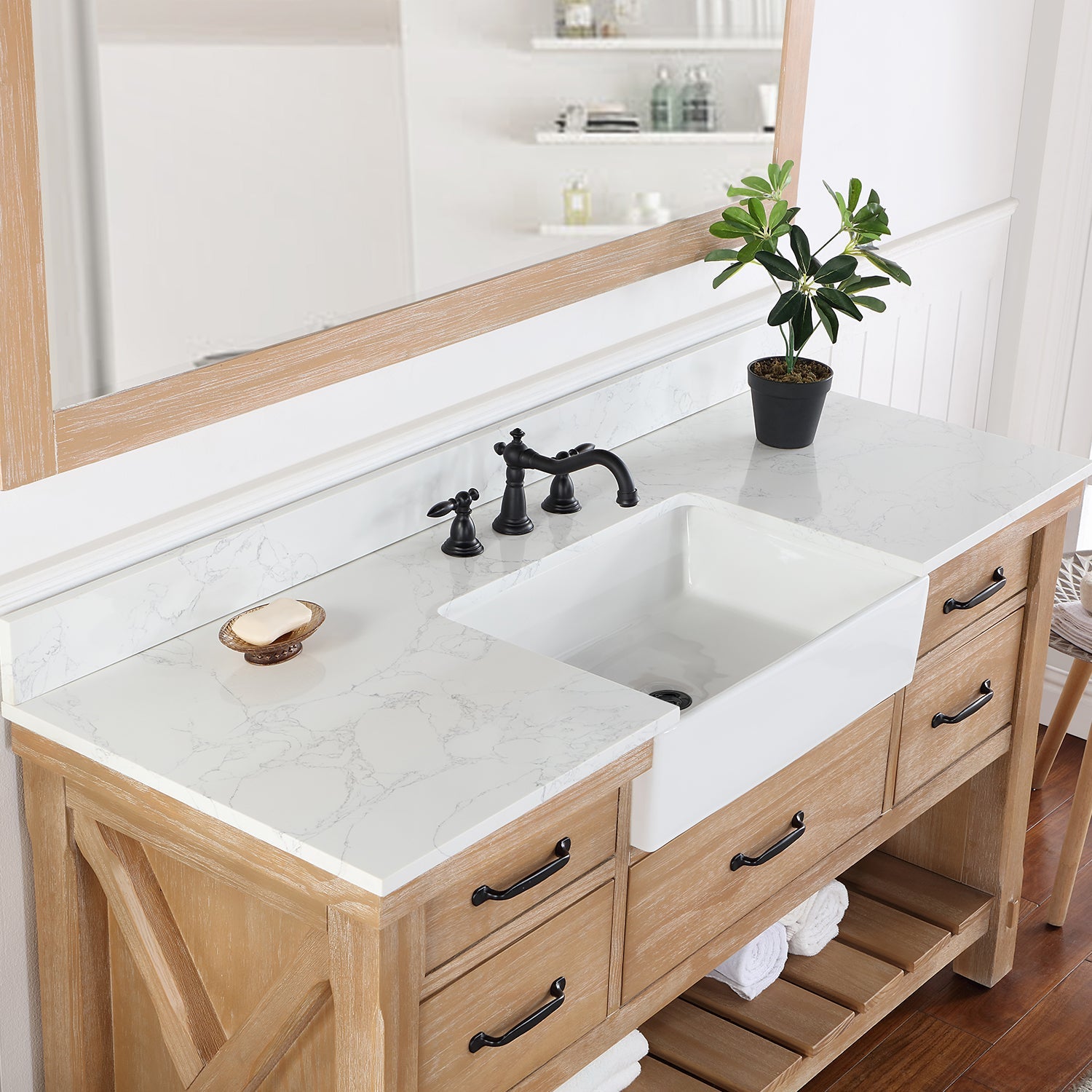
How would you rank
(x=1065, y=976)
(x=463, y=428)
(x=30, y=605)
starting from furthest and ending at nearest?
(x=1065, y=976)
(x=463, y=428)
(x=30, y=605)

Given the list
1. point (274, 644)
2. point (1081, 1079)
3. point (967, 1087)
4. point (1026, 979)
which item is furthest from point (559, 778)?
point (1026, 979)

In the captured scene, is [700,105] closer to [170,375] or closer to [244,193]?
[244,193]

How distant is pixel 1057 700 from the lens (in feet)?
11.1

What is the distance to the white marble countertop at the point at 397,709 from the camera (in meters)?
1.39

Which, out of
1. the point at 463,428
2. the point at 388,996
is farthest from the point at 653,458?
the point at 388,996

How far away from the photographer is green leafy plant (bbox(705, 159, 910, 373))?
7.42 feet

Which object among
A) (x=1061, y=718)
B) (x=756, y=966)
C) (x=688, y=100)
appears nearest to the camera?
(x=688, y=100)

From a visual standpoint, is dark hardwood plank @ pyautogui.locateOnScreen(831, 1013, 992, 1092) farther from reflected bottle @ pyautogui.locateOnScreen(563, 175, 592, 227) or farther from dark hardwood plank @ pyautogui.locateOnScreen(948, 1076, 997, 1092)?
reflected bottle @ pyautogui.locateOnScreen(563, 175, 592, 227)

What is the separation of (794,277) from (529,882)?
1172 mm

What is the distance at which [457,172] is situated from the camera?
1.87 m

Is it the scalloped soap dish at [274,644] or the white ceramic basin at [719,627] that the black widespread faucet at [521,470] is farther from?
the scalloped soap dish at [274,644]

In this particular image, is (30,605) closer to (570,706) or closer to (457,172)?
(570,706)

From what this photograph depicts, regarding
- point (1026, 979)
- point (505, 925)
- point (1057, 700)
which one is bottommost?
point (1026, 979)

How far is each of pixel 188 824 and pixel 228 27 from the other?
2.79 feet
